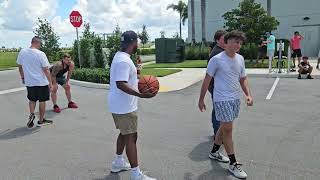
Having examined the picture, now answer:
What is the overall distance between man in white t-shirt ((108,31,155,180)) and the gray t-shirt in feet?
2.76

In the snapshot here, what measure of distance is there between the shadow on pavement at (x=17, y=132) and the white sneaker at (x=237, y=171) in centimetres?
409

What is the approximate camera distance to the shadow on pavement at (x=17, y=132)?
7.29 metres

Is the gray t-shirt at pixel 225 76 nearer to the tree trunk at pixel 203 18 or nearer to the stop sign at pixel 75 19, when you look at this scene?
the stop sign at pixel 75 19

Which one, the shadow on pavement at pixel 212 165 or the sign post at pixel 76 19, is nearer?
the shadow on pavement at pixel 212 165

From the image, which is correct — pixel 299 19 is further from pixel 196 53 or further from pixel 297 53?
pixel 297 53

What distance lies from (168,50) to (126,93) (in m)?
22.4

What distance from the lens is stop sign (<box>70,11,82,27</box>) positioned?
1647cm

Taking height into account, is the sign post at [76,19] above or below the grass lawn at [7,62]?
above

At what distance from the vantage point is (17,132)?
761 cm

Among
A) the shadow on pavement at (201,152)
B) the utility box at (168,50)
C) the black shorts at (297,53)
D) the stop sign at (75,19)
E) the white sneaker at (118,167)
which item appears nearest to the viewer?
the white sneaker at (118,167)

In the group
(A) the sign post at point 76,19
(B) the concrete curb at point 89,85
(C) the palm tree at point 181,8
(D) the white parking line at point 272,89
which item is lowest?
(D) the white parking line at point 272,89

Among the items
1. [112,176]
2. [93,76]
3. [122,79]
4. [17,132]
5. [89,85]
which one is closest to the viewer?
[122,79]

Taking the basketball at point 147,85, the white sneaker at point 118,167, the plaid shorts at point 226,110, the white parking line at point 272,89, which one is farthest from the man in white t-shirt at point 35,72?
the white parking line at point 272,89

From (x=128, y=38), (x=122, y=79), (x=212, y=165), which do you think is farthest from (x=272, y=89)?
(x=122, y=79)
